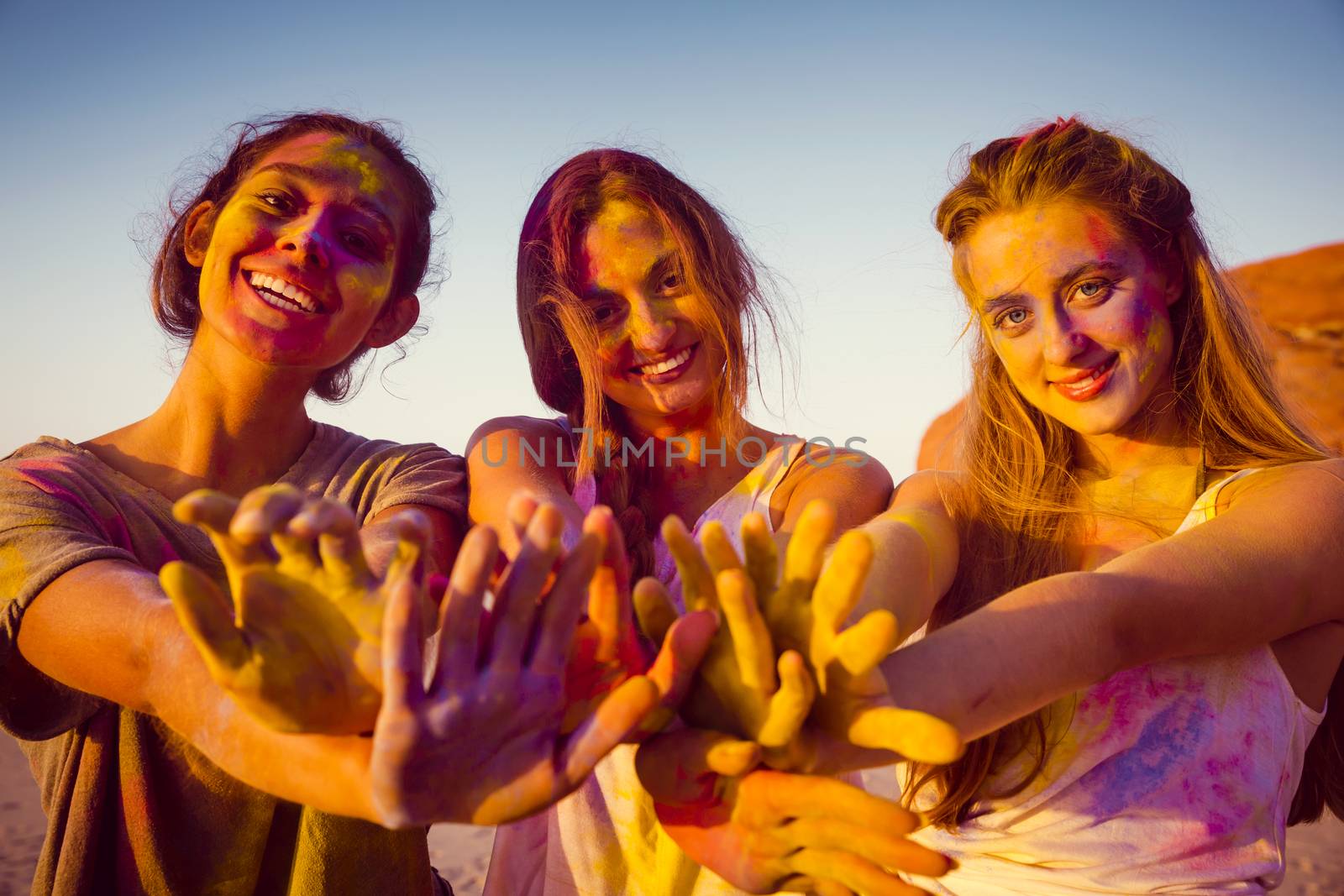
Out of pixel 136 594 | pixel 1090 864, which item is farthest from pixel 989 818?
pixel 136 594

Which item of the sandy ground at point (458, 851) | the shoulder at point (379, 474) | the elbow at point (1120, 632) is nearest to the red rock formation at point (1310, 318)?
the sandy ground at point (458, 851)

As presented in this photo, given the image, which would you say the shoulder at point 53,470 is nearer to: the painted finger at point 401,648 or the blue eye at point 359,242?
the blue eye at point 359,242

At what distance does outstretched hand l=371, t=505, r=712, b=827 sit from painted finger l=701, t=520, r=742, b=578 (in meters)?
0.12

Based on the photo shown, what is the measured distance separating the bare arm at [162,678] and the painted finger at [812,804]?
1.85 feet

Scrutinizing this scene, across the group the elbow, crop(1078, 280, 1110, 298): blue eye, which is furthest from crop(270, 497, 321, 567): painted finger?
crop(1078, 280, 1110, 298): blue eye

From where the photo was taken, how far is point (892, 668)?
1465 mm

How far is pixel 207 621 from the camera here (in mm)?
1155

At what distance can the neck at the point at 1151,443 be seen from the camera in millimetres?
2250

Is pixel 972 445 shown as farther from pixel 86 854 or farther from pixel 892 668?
pixel 86 854

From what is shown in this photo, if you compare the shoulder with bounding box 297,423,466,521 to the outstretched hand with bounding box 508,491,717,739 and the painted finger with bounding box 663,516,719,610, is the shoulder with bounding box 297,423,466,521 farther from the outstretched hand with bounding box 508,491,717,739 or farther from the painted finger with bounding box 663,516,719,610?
the painted finger with bounding box 663,516,719,610

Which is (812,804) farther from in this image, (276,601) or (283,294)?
(283,294)

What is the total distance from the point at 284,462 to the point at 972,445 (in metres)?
1.97

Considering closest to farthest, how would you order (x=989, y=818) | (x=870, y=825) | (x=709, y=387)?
(x=870, y=825) → (x=989, y=818) → (x=709, y=387)

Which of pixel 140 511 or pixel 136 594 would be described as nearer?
pixel 136 594
